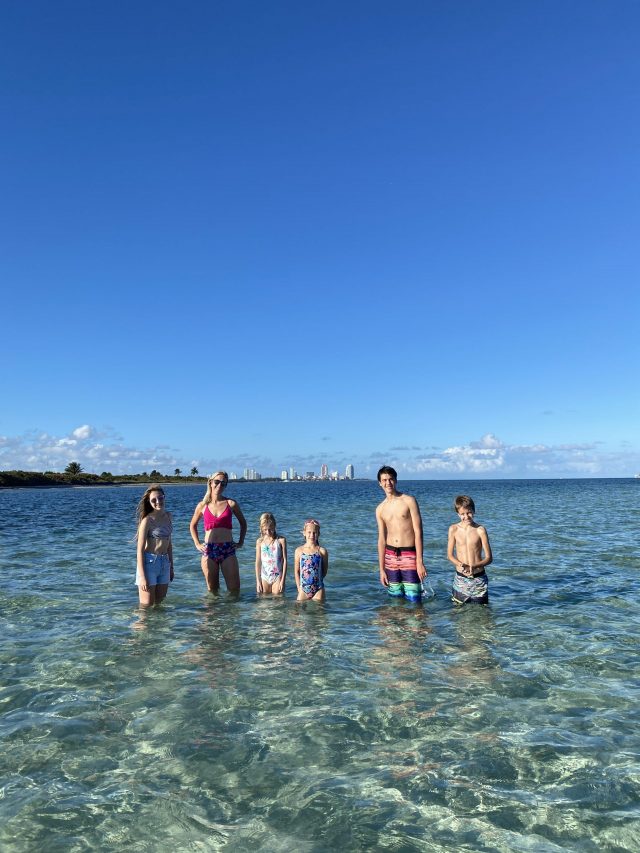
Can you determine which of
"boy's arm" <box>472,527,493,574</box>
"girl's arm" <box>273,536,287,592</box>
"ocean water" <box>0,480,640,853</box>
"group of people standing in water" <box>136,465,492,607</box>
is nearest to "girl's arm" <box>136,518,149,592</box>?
"group of people standing in water" <box>136,465,492,607</box>

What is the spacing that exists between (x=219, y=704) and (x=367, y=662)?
7.34 feet

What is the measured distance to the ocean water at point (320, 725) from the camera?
13.4ft

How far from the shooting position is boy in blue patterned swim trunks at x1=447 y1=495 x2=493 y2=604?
10.4 meters

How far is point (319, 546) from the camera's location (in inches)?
428

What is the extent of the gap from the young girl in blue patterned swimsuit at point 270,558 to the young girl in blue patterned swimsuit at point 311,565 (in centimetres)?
50

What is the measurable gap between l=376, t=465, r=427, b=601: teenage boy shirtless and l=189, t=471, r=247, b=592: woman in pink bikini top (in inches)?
104

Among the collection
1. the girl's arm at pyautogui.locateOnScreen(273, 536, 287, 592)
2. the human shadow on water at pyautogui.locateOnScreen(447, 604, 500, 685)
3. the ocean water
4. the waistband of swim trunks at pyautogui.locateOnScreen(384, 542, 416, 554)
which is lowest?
the human shadow on water at pyautogui.locateOnScreen(447, 604, 500, 685)

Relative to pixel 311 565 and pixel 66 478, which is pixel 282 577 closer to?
pixel 311 565

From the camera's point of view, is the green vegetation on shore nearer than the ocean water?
No

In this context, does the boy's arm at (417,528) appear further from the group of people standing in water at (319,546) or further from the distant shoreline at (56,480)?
the distant shoreline at (56,480)

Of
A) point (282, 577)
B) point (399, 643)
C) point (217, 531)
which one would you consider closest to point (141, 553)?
point (217, 531)

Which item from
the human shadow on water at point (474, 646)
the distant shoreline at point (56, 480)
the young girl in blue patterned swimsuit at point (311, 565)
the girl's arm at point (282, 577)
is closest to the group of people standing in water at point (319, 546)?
the young girl in blue patterned swimsuit at point (311, 565)

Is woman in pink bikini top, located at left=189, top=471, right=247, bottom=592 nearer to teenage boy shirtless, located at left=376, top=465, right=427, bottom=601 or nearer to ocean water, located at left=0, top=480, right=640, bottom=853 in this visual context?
ocean water, located at left=0, top=480, right=640, bottom=853

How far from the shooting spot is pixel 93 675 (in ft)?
23.7
